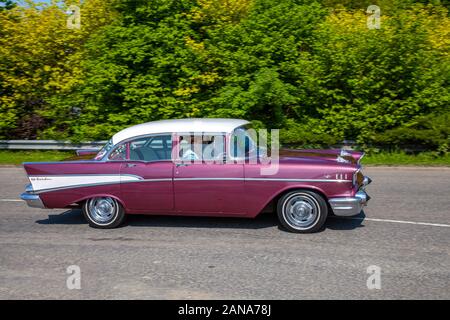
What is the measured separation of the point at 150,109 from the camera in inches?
623

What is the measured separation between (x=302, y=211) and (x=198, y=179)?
1563 mm

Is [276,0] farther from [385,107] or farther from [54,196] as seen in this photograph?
[54,196]

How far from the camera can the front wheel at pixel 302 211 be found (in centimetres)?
752

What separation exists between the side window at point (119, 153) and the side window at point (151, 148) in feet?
0.37

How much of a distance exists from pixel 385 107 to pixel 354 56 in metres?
1.70

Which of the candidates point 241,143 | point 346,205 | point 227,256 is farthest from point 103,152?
point 346,205

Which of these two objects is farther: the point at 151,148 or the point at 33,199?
the point at 33,199

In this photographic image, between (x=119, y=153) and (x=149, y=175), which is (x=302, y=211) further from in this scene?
(x=119, y=153)

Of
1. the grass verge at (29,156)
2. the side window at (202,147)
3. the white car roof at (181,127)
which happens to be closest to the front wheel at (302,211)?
the side window at (202,147)

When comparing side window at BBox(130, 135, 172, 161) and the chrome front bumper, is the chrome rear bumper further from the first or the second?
the chrome front bumper

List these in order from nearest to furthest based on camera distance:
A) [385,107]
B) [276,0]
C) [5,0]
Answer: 1. [385,107]
2. [276,0]
3. [5,0]

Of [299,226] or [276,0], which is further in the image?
[276,0]

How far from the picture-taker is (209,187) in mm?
7672
